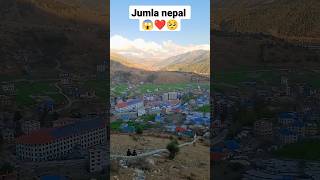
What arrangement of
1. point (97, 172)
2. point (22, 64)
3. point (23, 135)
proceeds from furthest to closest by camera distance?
point (22, 64) → point (23, 135) → point (97, 172)

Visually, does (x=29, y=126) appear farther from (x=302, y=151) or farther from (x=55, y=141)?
(x=302, y=151)

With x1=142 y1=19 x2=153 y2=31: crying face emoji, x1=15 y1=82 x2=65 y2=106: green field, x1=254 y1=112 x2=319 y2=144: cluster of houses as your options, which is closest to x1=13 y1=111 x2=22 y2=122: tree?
x1=15 y1=82 x2=65 y2=106: green field

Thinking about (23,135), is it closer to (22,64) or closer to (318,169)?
(22,64)

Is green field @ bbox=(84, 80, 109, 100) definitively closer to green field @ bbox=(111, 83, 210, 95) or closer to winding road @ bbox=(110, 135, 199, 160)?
green field @ bbox=(111, 83, 210, 95)

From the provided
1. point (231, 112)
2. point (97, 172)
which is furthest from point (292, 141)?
point (97, 172)

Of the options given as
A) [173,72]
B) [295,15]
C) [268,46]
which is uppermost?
[295,15]

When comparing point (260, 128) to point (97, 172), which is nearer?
point (97, 172)

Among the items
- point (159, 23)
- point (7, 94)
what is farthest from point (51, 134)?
point (159, 23)
